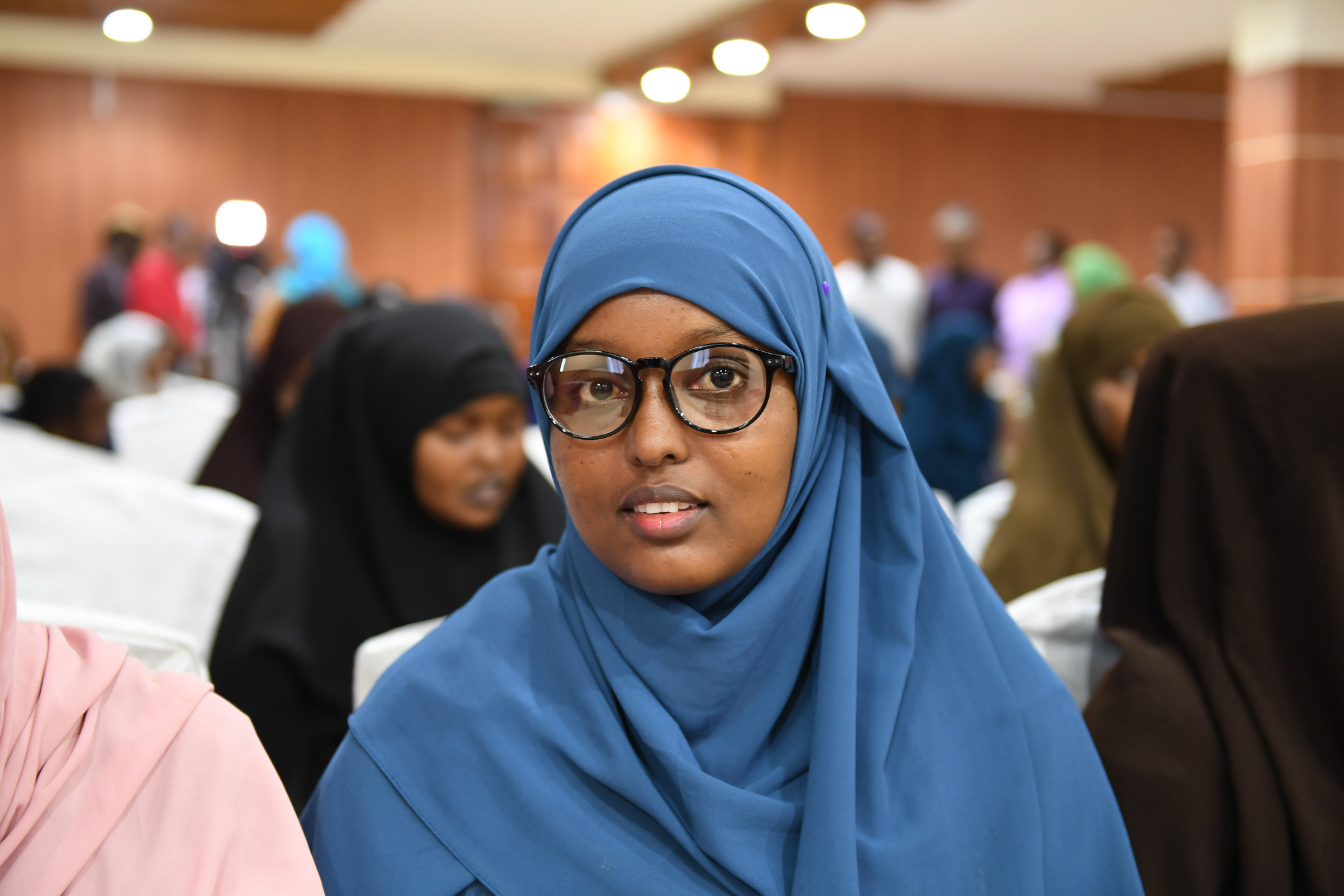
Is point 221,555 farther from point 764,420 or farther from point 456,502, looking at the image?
point 764,420

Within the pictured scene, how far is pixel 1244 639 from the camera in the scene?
1271mm

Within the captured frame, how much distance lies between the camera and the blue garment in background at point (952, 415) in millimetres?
4410

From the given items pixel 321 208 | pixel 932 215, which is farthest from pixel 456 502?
pixel 932 215

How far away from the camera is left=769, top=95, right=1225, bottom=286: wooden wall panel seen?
11633 mm

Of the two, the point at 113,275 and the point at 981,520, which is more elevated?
the point at 113,275

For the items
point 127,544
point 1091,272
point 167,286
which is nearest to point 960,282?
point 1091,272

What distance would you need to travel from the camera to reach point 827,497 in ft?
3.76

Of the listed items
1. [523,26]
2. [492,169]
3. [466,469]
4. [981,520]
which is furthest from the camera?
[492,169]

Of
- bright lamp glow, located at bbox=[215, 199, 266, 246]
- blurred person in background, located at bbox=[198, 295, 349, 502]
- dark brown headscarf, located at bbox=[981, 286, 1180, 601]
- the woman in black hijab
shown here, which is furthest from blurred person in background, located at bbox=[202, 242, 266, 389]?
dark brown headscarf, located at bbox=[981, 286, 1180, 601]

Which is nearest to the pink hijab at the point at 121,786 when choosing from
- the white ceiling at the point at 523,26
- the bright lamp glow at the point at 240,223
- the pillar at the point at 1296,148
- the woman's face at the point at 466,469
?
the woman's face at the point at 466,469

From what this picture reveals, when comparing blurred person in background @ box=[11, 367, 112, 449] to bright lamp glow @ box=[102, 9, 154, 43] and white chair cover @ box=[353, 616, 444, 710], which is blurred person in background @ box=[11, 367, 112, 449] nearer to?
bright lamp glow @ box=[102, 9, 154, 43]

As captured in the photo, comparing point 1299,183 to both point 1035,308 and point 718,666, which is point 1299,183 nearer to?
point 1035,308

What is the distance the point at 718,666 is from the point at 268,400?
8.40 ft

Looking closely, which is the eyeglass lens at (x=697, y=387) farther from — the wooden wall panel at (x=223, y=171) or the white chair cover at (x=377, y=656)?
the wooden wall panel at (x=223, y=171)
